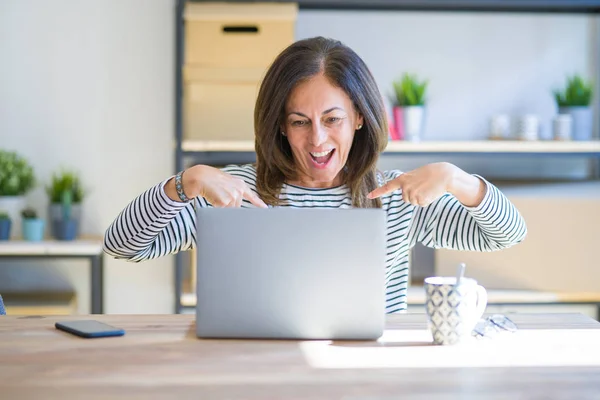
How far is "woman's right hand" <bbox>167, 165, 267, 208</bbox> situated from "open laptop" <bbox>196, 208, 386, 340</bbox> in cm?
27

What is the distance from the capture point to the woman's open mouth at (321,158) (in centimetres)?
188

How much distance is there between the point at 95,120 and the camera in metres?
3.38

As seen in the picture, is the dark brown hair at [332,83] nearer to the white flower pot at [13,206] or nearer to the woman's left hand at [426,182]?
the woman's left hand at [426,182]

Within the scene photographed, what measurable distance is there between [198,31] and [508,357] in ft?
6.47

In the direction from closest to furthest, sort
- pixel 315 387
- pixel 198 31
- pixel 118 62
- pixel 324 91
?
pixel 315 387, pixel 324 91, pixel 198 31, pixel 118 62

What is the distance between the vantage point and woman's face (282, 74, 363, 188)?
1854mm

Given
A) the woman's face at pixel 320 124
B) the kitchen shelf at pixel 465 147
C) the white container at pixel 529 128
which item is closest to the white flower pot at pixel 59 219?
the kitchen shelf at pixel 465 147

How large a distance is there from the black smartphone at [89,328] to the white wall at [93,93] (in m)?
1.91

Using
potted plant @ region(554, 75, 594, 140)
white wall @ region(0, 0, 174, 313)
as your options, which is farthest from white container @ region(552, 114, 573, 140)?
white wall @ region(0, 0, 174, 313)

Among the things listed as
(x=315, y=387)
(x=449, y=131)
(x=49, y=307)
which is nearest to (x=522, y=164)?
(x=449, y=131)

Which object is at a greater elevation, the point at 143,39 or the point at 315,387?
the point at 143,39

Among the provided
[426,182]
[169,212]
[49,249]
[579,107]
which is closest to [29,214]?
[49,249]

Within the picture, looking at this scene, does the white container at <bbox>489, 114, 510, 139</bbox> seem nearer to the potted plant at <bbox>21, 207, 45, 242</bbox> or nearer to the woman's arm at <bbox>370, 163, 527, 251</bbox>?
the woman's arm at <bbox>370, 163, 527, 251</bbox>

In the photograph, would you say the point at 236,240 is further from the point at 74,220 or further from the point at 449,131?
the point at 449,131
